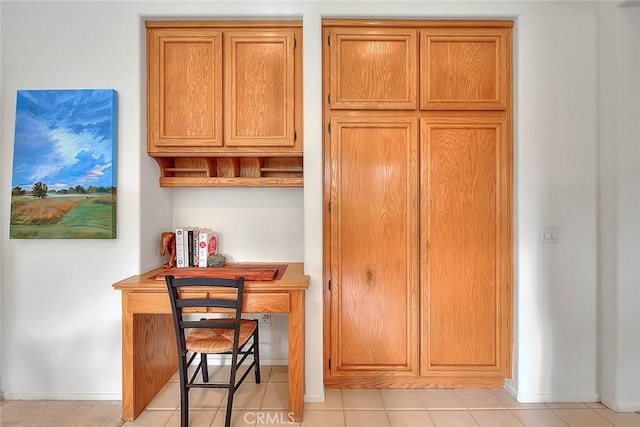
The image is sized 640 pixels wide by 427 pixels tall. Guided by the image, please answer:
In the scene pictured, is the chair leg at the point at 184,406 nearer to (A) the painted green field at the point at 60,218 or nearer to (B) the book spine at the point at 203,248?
(B) the book spine at the point at 203,248

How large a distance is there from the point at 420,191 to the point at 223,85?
1.45 meters

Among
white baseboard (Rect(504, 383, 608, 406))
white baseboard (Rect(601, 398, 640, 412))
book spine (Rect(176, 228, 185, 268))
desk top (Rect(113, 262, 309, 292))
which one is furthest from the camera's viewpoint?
book spine (Rect(176, 228, 185, 268))

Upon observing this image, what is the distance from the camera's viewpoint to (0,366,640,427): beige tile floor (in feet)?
Result: 6.30

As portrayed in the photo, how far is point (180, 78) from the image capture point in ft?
7.26

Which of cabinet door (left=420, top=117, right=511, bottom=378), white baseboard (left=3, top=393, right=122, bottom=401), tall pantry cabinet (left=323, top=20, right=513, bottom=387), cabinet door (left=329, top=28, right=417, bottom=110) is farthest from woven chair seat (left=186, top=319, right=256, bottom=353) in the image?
cabinet door (left=329, top=28, right=417, bottom=110)

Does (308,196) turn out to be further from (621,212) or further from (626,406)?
(626,406)

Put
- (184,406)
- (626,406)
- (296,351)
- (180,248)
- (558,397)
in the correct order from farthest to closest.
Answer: (180,248) → (558,397) → (626,406) → (296,351) → (184,406)

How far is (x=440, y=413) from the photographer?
79.1 inches

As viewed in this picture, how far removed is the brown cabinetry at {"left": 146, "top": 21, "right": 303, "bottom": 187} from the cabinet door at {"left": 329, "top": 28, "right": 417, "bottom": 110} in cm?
26

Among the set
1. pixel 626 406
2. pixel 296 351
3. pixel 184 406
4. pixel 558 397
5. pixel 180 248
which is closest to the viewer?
pixel 184 406

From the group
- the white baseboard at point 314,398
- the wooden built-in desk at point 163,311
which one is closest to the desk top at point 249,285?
the wooden built-in desk at point 163,311

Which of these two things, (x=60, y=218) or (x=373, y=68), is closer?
(x=60, y=218)

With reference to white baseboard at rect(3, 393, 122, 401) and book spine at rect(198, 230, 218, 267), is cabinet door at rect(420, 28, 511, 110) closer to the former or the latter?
book spine at rect(198, 230, 218, 267)

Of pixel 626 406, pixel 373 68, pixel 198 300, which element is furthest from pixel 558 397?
pixel 373 68
